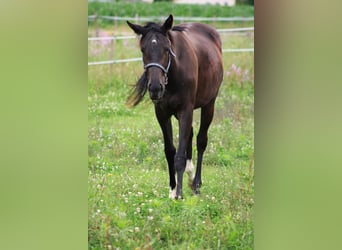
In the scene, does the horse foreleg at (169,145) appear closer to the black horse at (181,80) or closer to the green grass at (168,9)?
the black horse at (181,80)

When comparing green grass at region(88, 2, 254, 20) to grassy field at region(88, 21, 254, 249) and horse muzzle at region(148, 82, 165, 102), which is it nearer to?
grassy field at region(88, 21, 254, 249)

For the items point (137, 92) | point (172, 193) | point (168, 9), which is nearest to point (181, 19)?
point (168, 9)

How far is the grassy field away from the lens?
3451 millimetres

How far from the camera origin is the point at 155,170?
3.65 meters

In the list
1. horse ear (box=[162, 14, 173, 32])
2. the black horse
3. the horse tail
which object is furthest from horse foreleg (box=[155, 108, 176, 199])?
horse ear (box=[162, 14, 173, 32])

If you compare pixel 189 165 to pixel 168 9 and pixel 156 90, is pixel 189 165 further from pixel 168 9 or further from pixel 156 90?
pixel 168 9

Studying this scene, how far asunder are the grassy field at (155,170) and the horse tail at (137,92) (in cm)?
4

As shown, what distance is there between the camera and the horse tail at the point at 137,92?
11.6 ft
